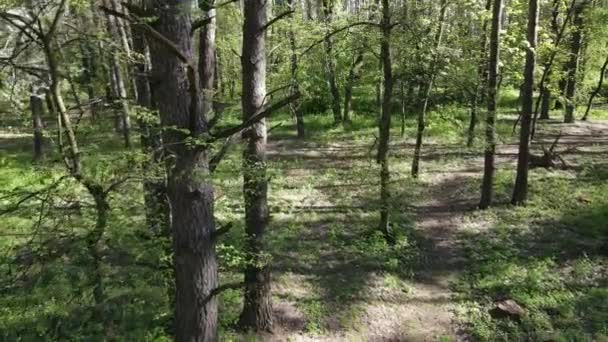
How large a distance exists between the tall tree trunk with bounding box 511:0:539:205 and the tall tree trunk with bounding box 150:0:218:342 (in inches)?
428

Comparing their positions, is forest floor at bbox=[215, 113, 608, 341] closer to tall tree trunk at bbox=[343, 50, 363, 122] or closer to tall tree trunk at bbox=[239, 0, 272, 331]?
tall tree trunk at bbox=[239, 0, 272, 331]

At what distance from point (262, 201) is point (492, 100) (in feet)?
27.2

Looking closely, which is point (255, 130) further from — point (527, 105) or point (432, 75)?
point (527, 105)

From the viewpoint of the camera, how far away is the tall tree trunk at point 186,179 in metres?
4.09

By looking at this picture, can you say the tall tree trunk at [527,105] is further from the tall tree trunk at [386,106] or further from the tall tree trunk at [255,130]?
the tall tree trunk at [255,130]

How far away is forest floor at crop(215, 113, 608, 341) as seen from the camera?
9.20m

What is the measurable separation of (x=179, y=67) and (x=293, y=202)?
10293 mm

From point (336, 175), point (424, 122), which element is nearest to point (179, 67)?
point (424, 122)

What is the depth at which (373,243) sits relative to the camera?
11.8m

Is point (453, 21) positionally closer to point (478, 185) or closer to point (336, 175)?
point (478, 185)

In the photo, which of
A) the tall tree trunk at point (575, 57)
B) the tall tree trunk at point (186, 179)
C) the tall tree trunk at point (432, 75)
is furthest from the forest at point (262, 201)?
the tall tree trunk at point (575, 57)

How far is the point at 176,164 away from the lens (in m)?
4.44

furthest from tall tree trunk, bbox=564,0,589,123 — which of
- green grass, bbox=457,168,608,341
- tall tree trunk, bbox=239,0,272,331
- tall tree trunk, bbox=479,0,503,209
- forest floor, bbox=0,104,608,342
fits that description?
tall tree trunk, bbox=239,0,272,331

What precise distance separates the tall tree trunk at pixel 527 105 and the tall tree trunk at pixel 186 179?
10.9m
